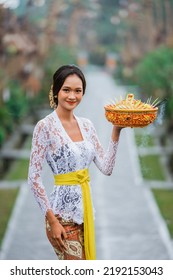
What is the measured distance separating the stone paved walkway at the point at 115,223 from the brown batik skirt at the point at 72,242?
228 centimetres

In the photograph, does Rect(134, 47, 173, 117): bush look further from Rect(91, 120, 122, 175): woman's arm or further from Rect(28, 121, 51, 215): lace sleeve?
Rect(28, 121, 51, 215): lace sleeve

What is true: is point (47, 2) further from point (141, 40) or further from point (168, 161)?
point (168, 161)

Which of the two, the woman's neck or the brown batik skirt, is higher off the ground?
the woman's neck

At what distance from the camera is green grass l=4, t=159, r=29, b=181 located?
8.94 m

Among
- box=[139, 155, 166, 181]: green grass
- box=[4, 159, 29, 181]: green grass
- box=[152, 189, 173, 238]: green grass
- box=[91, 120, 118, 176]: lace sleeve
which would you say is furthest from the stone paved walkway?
box=[91, 120, 118, 176]: lace sleeve

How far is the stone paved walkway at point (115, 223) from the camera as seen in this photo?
5.46 meters

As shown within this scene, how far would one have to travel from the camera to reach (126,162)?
30.8 feet

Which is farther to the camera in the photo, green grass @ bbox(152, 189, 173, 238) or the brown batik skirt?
green grass @ bbox(152, 189, 173, 238)

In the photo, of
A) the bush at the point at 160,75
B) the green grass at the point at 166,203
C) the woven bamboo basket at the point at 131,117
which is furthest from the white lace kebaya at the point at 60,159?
the bush at the point at 160,75

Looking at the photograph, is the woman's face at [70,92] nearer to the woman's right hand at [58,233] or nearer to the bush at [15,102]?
the woman's right hand at [58,233]

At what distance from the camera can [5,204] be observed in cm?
730

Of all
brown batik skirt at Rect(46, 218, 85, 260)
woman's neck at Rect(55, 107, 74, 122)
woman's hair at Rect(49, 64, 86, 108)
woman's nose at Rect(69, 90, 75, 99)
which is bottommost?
brown batik skirt at Rect(46, 218, 85, 260)

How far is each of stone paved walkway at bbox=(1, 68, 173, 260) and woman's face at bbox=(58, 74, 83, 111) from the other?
2.33 metres
